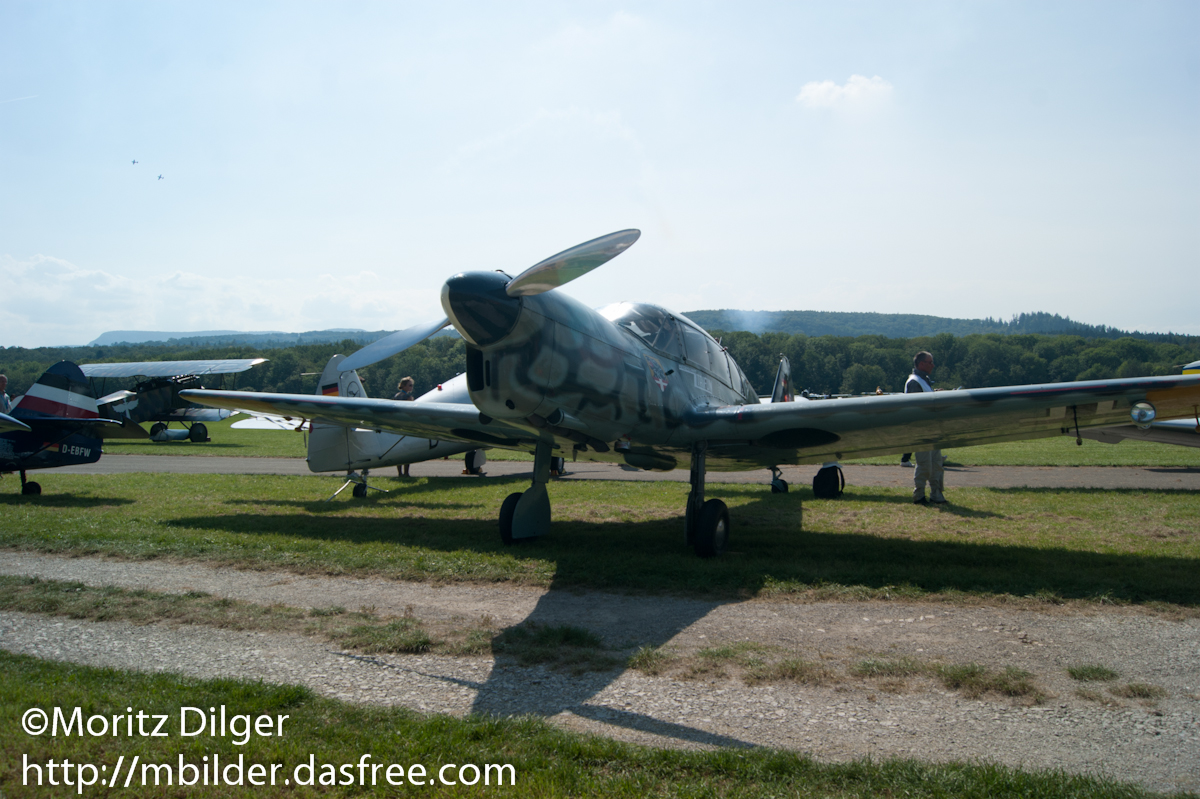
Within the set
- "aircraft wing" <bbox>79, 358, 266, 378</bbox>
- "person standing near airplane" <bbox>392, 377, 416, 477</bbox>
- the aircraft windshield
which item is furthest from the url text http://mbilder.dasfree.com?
"aircraft wing" <bbox>79, 358, 266, 378</bbox>

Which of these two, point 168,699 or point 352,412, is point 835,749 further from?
point 352,412

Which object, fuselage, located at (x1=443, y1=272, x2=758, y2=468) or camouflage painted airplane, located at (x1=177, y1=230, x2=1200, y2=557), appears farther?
camouflage painted airplane, located at (x1=177, y1=230, x2=1200, y2=557)

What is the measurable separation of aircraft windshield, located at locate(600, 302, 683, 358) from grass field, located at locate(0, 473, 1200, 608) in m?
2.58

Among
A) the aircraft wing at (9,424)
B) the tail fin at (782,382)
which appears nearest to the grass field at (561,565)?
the aircraft wing at (9,424)

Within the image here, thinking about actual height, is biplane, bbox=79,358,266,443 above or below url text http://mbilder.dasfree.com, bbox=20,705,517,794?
above

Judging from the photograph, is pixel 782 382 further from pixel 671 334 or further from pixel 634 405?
pixel 634 405

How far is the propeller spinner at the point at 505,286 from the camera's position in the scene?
570 centimetres

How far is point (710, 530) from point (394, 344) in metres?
4.06

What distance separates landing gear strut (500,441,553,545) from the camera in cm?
823

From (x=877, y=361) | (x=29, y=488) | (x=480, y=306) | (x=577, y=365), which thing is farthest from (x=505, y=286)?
(x=877, y=361)

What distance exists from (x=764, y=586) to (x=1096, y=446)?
24942mm

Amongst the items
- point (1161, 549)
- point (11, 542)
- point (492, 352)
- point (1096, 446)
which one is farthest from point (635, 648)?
point (1096, 446)

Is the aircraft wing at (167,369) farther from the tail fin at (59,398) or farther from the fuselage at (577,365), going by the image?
the fuselage at (577,365)

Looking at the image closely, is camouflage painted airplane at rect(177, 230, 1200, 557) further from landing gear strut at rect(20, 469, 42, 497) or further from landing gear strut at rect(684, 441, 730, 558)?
landing gear strut at rect(20, 469, 42, 497)
